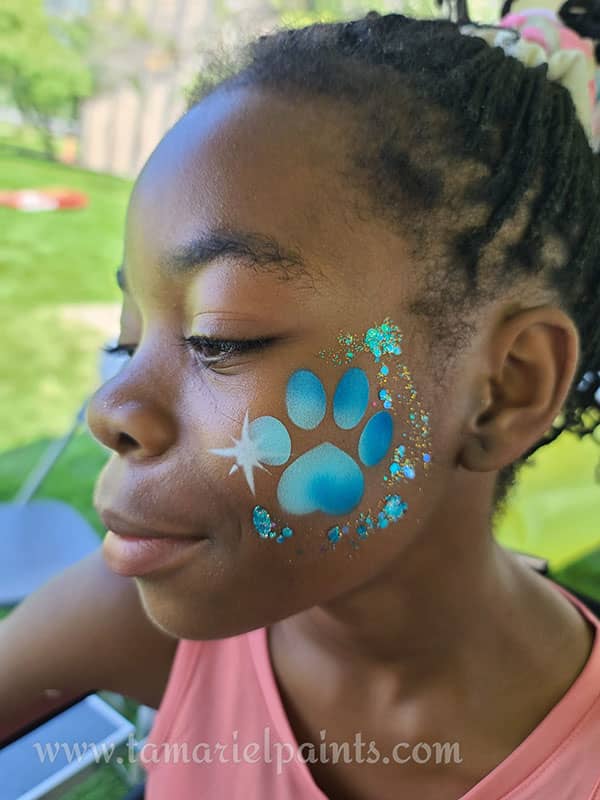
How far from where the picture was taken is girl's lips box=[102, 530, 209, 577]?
57 centimetres

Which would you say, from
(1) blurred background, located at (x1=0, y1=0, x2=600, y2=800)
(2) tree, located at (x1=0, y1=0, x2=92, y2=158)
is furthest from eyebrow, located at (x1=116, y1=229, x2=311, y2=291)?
(2) tree, located at (x1=0, y1=0, x2=92, y2=158)

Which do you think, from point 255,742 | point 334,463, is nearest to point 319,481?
point 334,463

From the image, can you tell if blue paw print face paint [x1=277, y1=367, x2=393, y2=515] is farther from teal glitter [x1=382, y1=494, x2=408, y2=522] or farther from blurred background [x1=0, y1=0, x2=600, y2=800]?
blurred background [x1=0, y1=0, x2=600, y2=800]

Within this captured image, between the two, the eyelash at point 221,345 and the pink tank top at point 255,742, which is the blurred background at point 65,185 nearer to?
the pink tank top at point 255,742

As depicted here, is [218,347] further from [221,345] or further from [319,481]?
[319,481]

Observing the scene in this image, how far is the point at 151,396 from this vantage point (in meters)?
0.56

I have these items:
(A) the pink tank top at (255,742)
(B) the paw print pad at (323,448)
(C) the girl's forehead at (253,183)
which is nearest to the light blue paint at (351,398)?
(B) the paw print pad at (323,448)

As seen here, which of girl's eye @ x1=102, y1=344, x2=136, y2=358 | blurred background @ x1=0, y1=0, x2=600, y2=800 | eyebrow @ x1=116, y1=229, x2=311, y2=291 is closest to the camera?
eyebrow @ x1=116, y1=229, x2=311, y2=291

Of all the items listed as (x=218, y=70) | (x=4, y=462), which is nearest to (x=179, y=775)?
(x=218, y=70)

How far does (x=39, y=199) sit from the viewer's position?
507 centimetres

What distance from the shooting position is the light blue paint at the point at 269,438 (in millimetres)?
552

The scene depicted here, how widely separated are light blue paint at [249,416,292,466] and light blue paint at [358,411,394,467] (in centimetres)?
6

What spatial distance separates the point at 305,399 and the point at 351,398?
39 millimetres

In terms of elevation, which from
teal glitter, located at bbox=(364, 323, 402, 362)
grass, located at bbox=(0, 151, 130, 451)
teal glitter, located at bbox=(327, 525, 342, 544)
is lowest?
grass, located at bbox=(0, 151, 130, 451)
